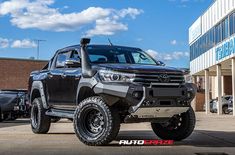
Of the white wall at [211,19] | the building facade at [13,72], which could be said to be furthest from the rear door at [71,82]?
the building facade at [13,72]

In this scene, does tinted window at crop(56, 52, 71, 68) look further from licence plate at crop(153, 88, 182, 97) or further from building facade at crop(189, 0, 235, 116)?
building facade at crop(189, 0, 235, 116)

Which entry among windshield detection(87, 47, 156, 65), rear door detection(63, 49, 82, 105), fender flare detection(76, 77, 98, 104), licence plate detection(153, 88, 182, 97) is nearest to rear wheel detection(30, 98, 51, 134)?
rear door detection(63, 49, 82, 105)

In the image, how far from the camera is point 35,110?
531 inches

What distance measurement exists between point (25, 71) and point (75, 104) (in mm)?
52854

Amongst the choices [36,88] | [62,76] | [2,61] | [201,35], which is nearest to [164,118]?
[62,76]

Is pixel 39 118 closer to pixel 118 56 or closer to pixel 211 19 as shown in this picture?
pixel 118 56

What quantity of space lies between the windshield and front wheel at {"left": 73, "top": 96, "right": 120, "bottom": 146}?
4.01ft

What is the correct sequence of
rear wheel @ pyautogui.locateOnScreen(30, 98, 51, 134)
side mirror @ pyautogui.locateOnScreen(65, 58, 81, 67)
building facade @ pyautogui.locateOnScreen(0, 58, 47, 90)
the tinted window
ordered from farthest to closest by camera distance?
building facade @ pyautogui.locateOnScreen(0, 58, 47, 90)
rear wheel @ pyautogui.locateOnScreen(30, 98, 51, 134)
the tinted window
side mirror @ pyautogui.locateOnScreen(65, 58, 81, 67)

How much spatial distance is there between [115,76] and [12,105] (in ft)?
45.6

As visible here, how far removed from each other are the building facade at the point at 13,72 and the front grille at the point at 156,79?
176 feet

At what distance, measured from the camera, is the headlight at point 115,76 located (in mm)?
9617

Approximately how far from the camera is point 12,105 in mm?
22734

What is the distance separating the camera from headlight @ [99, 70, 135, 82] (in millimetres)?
9617

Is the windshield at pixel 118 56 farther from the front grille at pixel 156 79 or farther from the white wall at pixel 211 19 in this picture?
the white wall at pixel 211 19
